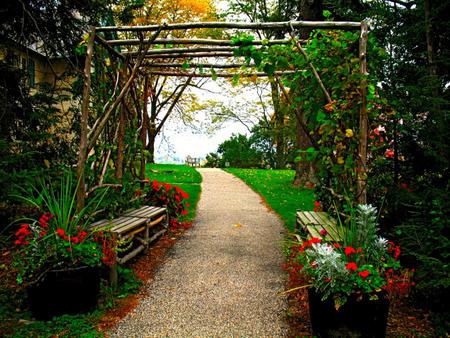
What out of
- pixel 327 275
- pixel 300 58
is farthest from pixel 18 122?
pixel 327 275

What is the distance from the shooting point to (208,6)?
17719 mm

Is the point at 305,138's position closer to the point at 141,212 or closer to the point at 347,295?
the point at 141,212

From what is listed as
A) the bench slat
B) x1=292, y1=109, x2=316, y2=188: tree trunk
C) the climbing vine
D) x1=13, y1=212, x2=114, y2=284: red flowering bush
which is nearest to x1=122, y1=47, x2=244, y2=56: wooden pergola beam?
the climbing vine

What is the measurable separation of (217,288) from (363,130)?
2.32 meters

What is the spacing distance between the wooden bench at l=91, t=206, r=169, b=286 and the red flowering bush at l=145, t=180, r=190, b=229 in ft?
1.50

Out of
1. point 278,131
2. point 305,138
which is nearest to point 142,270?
point 305,138

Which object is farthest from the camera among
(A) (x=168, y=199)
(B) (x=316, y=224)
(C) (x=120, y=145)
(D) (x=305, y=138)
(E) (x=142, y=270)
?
(D) (x=305, y=138)

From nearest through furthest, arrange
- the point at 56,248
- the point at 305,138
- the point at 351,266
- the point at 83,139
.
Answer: the point at 351,266 → the point at 56,248 → the point at 83,139 → the point at 305,138

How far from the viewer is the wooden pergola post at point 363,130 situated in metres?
3.96

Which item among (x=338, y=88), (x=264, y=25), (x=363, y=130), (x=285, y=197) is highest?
(x=264, y=25)

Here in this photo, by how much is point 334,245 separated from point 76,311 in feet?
7.70

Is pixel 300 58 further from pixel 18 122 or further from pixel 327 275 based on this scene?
pixel 18 122

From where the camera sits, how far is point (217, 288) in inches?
162

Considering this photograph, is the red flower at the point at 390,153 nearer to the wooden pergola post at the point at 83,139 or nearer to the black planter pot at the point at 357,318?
the black planter pot at the point at 357,318
